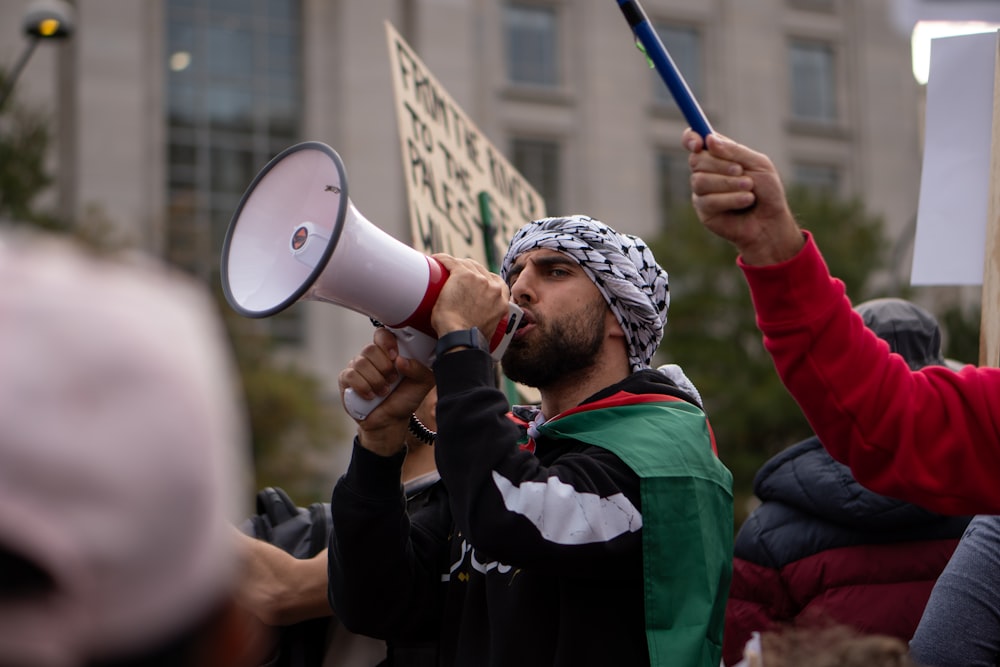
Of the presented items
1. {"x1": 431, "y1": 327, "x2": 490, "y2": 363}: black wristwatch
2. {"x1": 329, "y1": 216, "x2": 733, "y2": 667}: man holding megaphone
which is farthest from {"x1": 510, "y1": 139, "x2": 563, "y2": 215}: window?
{"x1": 431, "y1": 327, "x2": 490, "y2": 363}: black wristwatch

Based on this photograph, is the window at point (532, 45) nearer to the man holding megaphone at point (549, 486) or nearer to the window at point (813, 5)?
the window at point (813, 5)

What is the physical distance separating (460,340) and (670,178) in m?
26.9

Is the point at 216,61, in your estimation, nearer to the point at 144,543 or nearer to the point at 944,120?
the point at 944,120

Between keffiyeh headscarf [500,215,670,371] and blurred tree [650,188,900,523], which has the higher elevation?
keffiyeh headscarf [500,215,670,371]

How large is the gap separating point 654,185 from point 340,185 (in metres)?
26.7

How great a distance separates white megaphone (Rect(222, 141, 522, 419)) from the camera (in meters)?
2.32

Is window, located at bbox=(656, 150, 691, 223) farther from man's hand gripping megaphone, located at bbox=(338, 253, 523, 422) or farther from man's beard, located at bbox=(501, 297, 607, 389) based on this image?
man's hand gripping megaphone, located at bbox=(338, 253, 523, 422)

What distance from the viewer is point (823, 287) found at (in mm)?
1930

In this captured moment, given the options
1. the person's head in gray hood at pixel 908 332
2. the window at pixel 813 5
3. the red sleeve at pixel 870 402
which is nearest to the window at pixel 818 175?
the window at pixel 813 5

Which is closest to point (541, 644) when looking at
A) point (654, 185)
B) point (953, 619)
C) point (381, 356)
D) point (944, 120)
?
point (381, 356)

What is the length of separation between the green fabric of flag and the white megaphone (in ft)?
1.01

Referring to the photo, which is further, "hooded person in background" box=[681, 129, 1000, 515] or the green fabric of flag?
the green fabric of flag

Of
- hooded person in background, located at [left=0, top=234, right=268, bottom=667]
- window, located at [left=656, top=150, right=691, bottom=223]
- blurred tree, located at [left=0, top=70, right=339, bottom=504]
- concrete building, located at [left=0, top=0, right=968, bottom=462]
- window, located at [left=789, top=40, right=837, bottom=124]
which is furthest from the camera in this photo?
window, located at [left=789, top=40, right=837, bottom=124]

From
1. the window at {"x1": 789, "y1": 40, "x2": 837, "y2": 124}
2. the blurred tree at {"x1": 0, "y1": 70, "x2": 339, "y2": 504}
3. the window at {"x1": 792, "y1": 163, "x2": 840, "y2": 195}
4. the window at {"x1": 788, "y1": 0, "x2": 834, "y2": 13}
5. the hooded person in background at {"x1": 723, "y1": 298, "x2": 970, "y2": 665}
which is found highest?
the window at {"x1": 788, "y1": 0, "x2": 834, "y2": 13}
